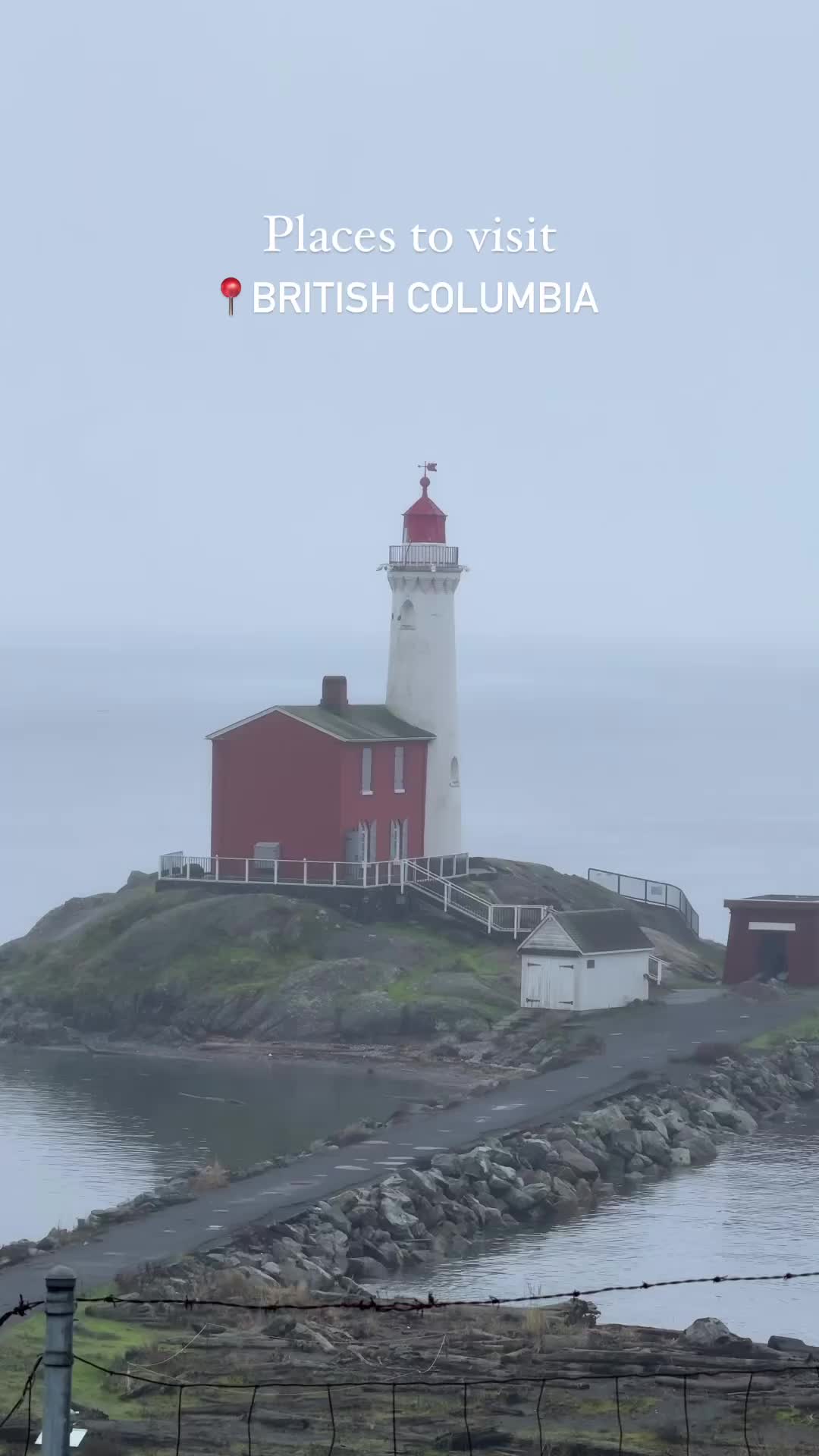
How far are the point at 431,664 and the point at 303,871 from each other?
5.88m

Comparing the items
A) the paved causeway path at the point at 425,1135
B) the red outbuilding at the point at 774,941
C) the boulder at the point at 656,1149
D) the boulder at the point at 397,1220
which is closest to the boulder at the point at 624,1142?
the boulder at the point at 656,1149

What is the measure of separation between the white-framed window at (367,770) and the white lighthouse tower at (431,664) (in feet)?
6.58

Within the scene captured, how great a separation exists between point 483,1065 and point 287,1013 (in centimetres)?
565

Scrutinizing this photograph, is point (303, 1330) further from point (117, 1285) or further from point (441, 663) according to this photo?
point (441, 663)

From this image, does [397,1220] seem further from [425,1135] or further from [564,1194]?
[425,1135]

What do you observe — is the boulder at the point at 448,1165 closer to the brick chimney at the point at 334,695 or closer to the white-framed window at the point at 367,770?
the white-framed window at the point at 367,770

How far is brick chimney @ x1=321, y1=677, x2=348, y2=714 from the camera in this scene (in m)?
59.4

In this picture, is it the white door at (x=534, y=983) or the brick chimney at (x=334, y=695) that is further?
the brick chimney at (x=334, y=695)

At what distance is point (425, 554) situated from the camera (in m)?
59.9

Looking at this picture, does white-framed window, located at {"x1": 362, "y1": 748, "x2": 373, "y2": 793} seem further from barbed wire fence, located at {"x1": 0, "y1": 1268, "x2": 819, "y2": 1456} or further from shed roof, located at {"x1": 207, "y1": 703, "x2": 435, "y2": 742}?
barbed wire fence, located at {"x1": 0, "y1": 1268, "x2": 819, "y2": 1456}

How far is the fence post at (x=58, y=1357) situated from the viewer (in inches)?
578

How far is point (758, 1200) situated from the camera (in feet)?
125

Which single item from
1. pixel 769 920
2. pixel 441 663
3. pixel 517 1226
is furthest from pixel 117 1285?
pixel 441 663

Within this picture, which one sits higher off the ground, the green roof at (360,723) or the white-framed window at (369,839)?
the green roof at (360,723)
